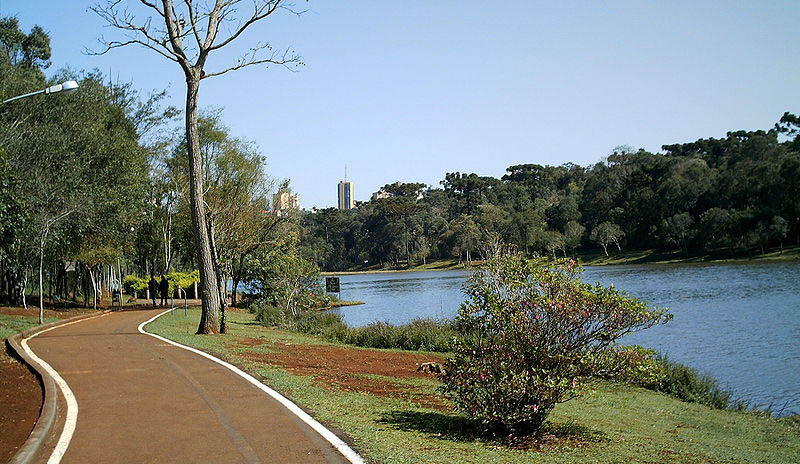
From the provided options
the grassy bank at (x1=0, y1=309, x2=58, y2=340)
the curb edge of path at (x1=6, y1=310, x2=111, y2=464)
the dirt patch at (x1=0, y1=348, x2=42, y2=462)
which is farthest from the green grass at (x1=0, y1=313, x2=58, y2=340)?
the dirt patch at (x1=0, y1=348, x2=42, y2=462)

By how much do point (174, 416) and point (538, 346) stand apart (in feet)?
15.3

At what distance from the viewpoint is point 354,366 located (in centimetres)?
1672

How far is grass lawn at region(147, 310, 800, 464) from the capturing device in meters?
8.16

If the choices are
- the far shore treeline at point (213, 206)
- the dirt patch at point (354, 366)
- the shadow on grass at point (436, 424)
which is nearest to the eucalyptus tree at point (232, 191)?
the far shore treeline at point (213, 206)

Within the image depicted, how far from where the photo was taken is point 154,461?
22.9 ft

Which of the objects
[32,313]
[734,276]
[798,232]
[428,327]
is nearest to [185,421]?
[428,327]

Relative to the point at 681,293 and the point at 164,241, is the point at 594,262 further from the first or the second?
the point at 164,241

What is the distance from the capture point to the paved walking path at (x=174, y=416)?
725 cm

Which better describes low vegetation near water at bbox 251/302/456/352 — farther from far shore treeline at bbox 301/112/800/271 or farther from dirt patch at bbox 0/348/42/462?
far shore treeline at bbox 301/112/800/271

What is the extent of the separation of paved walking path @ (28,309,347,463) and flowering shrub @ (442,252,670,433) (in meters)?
2.23

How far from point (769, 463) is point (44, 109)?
28.2 metres

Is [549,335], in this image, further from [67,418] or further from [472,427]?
[67,418]

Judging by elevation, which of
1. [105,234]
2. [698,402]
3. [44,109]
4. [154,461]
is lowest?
[698,402]

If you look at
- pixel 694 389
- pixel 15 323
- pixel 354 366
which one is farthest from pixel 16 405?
pixel 15 323
